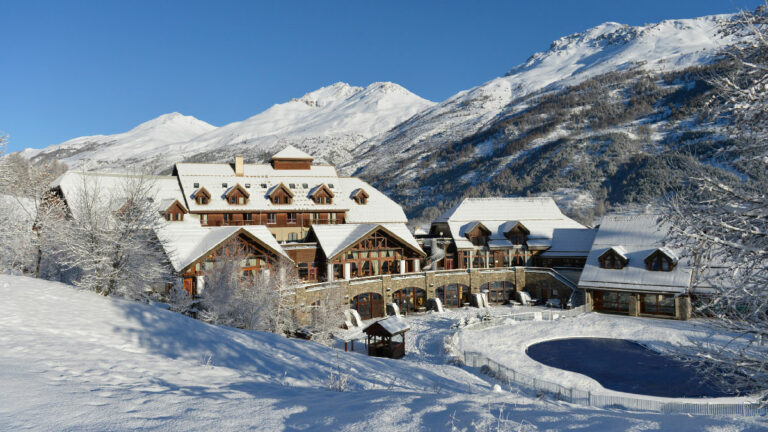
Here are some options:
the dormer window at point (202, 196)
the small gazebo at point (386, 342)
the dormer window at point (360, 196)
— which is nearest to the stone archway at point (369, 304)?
the small gazebo at point (386, 342)

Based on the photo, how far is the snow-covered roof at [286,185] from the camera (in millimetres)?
46562

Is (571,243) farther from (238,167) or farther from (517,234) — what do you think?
(238,167)

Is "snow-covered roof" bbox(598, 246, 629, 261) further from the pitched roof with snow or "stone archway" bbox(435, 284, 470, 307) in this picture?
"stone archway" bbox(435, 284, 470, 307)

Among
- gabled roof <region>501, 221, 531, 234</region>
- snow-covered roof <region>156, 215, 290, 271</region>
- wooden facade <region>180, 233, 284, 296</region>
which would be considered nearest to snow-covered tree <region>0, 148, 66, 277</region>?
snow-covered roof <region>156, 215, 290, 271</region>

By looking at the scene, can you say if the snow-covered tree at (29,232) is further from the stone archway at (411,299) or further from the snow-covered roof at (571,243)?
the snow-covered roof at (571,243)

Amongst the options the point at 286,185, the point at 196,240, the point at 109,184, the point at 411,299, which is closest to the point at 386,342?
the point at 411,299

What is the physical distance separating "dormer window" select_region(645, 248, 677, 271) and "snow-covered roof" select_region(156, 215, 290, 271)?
1294 inches

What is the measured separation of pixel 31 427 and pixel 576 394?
2171cm

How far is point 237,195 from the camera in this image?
153ft

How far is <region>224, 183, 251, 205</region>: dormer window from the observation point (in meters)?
46.2

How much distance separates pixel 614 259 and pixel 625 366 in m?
16.6

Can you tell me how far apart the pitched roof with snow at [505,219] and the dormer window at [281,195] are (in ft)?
61.0

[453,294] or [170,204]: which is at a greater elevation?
[170,204]

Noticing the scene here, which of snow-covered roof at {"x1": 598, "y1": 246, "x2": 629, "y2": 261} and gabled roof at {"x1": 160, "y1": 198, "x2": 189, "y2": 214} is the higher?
gabled roof at {"x1": 160, "y1": 198, "x2": 189, "y2": 214}
